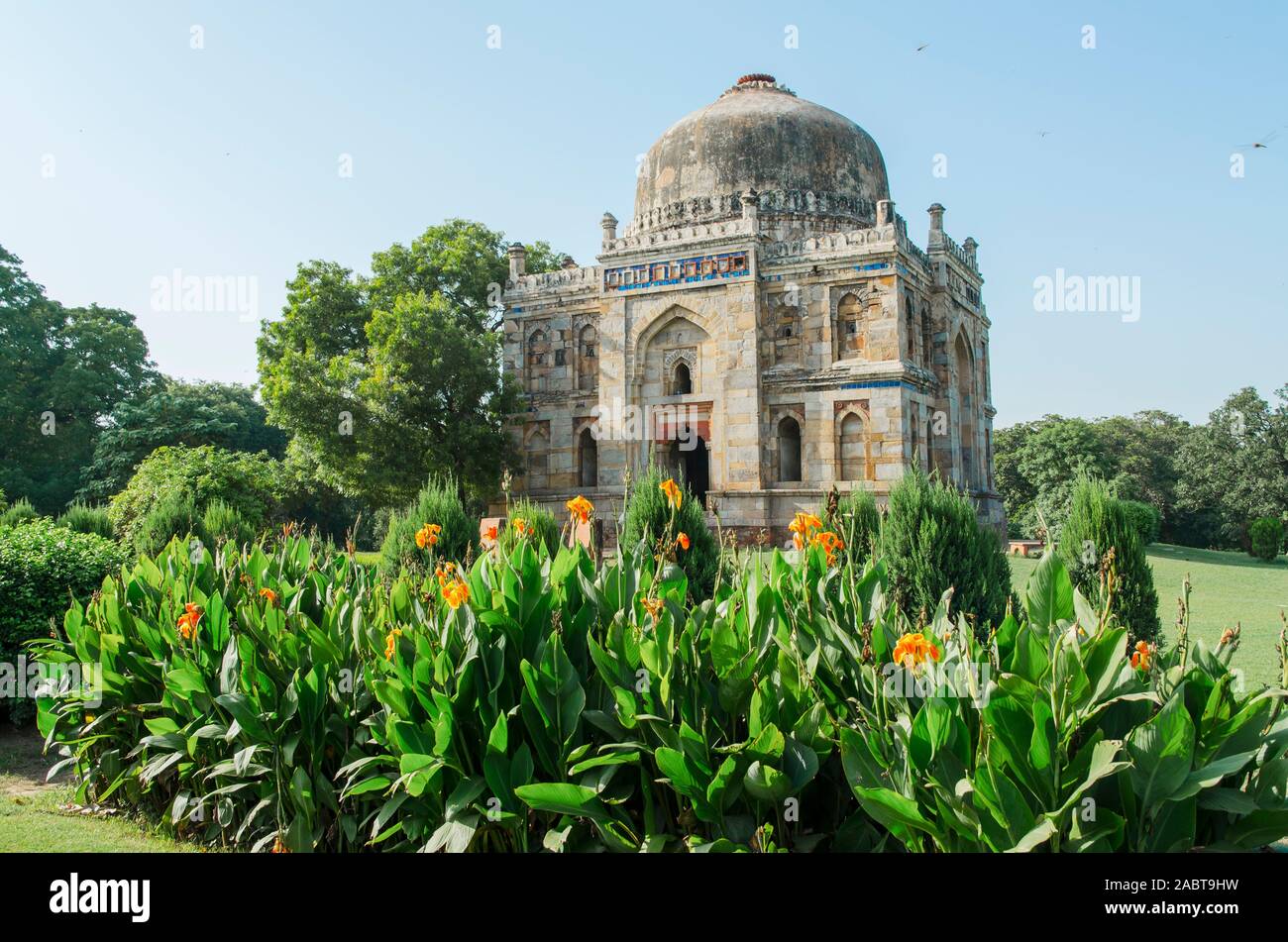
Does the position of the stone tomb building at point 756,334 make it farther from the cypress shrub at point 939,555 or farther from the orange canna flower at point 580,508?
the orange canna flower at point 580,508

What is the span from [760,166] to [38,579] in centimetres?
1987

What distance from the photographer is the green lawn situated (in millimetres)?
9523

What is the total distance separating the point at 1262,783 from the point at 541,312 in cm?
2297

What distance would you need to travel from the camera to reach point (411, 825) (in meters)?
3.91

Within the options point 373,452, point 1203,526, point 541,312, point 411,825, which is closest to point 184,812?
point 411,825

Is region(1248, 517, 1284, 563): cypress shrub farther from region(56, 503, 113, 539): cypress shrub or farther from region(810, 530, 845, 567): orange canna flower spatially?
region(56, 503, 113, 539): cypress shrub

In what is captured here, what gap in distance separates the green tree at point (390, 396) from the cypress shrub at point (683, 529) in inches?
432

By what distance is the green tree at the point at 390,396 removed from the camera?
20.9 metres

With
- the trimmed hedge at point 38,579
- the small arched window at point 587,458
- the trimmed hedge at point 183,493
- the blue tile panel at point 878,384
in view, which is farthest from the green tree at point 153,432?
the trimmed hedge at point 38,579

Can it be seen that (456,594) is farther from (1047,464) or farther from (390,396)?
(1047,464)

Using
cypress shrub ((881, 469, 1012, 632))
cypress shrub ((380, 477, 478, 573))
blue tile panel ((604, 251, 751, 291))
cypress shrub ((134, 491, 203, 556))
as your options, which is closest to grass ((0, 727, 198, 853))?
cypress shrub ((380, 477, 478, 573))

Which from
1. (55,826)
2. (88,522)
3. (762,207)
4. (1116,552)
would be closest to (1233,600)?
(1116,552)

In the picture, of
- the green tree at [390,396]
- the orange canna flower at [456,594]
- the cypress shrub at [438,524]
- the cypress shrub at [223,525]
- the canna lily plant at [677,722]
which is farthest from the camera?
the green tree at [390,396]

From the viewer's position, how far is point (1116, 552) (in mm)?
8602
